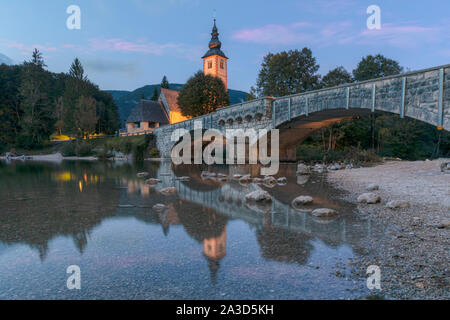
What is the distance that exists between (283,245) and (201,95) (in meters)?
36.7

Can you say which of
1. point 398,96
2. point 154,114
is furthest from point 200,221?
point 154,114

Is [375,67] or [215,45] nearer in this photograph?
[375,67]

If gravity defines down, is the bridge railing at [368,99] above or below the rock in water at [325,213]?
above

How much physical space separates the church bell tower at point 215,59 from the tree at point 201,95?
2027cm

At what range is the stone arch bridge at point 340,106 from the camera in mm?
11875

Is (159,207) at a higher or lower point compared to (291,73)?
lower

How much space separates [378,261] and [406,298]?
107 centimetres

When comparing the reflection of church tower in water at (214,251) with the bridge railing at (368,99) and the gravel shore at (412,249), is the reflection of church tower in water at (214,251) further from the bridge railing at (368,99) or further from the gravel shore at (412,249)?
the bridge railing at (368,99)

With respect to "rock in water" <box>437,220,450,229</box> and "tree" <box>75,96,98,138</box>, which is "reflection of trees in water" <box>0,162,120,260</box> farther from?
"tree" <box>75,96,98,138</box>

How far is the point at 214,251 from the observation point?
4.60 meters

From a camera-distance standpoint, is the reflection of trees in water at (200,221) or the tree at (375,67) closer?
the reflection of trees in water at (200,221)

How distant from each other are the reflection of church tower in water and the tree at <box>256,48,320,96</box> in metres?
35.6

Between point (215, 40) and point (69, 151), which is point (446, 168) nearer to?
point (69, 151)

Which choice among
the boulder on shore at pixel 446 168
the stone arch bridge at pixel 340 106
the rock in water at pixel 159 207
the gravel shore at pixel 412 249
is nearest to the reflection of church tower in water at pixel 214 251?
the gravel shore at pixel 412 249
